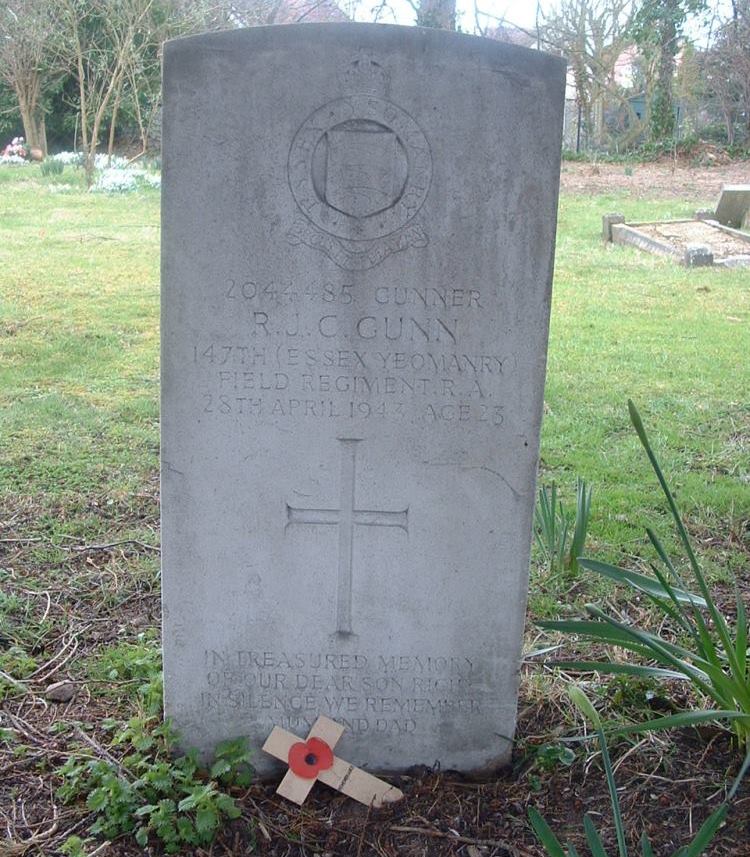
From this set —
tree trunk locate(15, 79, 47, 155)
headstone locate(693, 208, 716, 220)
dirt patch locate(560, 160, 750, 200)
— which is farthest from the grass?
tree trunk locate(15, 79, 47, 155)

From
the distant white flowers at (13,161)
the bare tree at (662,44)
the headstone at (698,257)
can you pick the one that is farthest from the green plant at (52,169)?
the bare tree at (662,44)

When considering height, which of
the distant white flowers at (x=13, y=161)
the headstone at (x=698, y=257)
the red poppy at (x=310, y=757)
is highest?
the distant white flowers at (x=13, y=161)

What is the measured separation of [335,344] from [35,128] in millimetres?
21538

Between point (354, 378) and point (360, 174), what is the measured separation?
47cm

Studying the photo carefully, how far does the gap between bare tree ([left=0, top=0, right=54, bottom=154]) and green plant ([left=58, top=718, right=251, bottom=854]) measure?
15.0 m

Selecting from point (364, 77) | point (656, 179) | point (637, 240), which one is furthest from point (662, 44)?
point (364, 77)

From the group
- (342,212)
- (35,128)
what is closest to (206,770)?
(342,212)

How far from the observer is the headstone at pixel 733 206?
1215 centimetres

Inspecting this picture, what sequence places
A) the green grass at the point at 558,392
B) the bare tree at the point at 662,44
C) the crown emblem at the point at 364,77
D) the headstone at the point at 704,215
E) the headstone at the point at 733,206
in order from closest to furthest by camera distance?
the crown emblem at the point at 364,77, the green grass at the point at 558,392, the headstone at the point at 733,206, the headstone at the point at 704,215, the bare tree at the point at 662,44

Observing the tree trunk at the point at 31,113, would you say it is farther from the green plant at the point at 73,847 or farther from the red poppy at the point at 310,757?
the green plant at the point at 73,847

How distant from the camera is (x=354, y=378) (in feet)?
7.66

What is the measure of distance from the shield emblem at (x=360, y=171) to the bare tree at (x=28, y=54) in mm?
14836

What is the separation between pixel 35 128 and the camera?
848 inches

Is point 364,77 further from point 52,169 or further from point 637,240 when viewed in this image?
point 52,169
